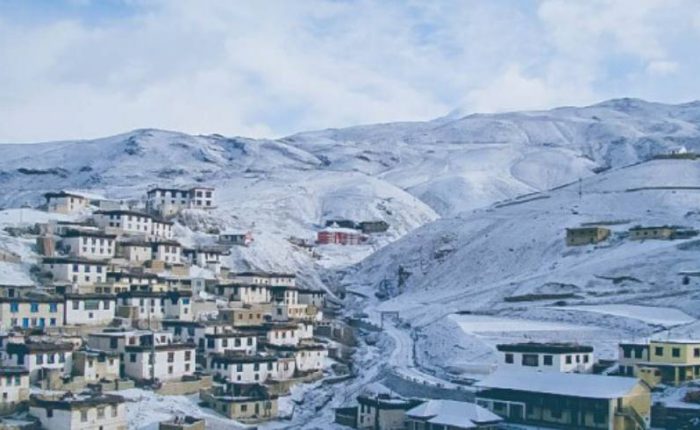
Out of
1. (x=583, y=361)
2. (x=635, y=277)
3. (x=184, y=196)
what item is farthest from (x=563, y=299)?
(x=184, y=196)

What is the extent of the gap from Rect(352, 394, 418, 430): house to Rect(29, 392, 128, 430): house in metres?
12.0

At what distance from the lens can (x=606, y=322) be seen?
250 ft

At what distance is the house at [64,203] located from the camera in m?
99.7

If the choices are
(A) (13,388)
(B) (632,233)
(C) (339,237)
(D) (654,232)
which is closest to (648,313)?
(D) (654,232)

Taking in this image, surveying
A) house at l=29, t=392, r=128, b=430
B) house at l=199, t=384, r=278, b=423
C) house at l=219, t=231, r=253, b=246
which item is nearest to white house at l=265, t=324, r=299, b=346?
house at l=199, t=384, r=278, b=423

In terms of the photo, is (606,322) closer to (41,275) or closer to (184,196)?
(41,275)

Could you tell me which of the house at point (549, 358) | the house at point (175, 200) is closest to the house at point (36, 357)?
the house at point (549, 358)

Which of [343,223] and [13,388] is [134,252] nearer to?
[13,388]

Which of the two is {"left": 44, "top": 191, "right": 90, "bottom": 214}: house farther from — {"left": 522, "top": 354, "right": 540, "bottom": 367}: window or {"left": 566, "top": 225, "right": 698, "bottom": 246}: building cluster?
{"left": 522, "top": 354, "right": 540, "bottom": 367}: window

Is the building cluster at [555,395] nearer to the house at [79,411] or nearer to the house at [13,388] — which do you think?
Answer: the house at [79,411]

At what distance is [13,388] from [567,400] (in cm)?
2690

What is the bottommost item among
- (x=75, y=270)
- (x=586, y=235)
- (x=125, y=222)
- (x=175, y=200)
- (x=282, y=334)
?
(x=282, y=334)

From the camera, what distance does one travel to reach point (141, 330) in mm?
67875

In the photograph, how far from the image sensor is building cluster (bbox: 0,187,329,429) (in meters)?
55.9
